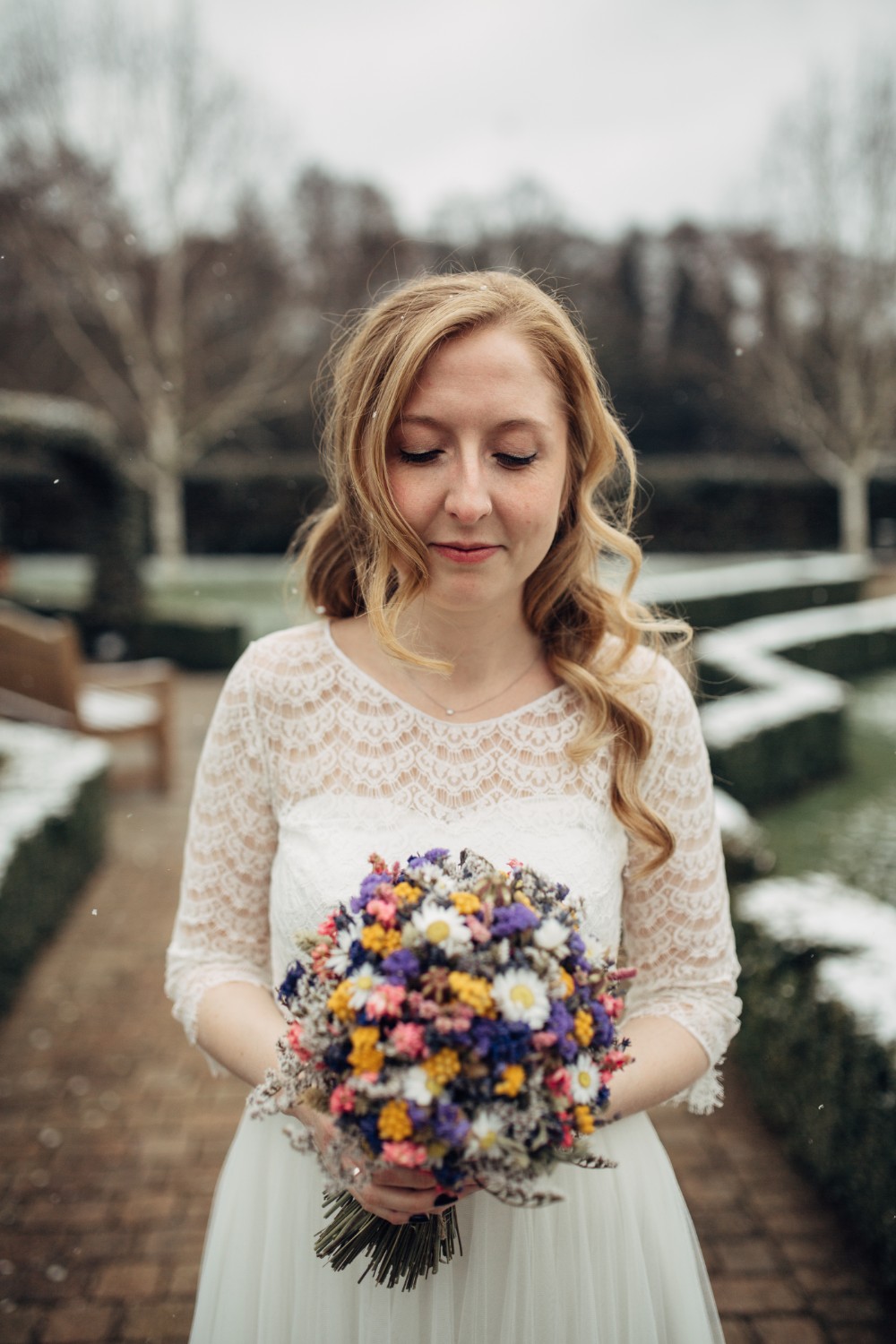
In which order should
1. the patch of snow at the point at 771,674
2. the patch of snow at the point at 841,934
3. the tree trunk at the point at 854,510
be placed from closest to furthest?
the patch of snow at the point at 841,934 < the patch of snow at the point at 771,674 < the tree trunk at the point at 854,510

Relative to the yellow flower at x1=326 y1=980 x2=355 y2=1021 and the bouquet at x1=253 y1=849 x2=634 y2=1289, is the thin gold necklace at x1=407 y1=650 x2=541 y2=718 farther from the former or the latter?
the yellow flower at x1=326 y1=980 x2=355 y2=1021

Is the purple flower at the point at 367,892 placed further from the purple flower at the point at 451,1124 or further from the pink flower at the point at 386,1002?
the purple flower at the point at 451,1124

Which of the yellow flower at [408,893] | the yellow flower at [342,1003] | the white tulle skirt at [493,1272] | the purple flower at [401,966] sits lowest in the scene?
the white tulle skirt at [493,1272]

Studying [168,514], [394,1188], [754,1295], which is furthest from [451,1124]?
[168,514]

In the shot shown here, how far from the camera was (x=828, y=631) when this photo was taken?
1213 cm

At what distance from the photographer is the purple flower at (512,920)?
134cm

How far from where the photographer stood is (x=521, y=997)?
1.31 meters

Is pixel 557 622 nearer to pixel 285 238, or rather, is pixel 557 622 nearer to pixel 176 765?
pixel 176 765

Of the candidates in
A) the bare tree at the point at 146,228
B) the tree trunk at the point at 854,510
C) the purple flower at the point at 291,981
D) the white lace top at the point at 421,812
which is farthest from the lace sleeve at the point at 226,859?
the tree trunk at the point at 854,510

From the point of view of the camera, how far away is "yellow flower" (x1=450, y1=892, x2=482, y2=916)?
1358 millimetres

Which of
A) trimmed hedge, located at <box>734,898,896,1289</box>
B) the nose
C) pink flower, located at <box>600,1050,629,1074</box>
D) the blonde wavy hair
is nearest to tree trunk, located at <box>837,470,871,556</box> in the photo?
trimmed hedge, located at <box>734,898,896,1289</box>

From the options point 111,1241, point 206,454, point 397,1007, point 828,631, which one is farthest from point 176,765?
point 206,454

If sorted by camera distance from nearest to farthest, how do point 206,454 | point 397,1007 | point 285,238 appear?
1. point 397,1007
2. point 285,238
3. point 206,454

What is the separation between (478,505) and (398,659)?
1.16 feet
